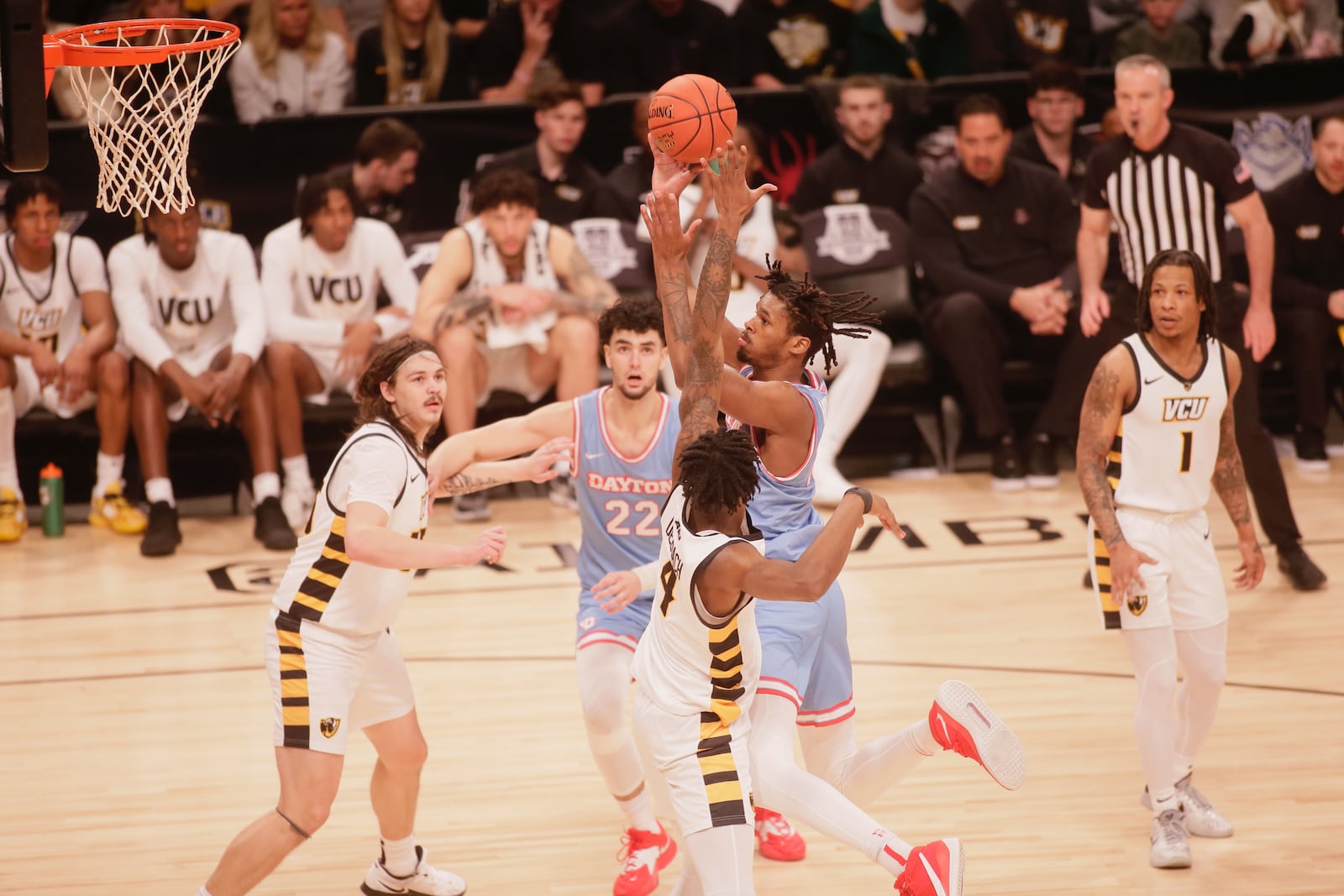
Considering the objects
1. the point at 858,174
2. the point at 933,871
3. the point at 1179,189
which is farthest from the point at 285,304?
the point at 933,871

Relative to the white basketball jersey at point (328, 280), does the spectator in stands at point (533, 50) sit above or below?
above

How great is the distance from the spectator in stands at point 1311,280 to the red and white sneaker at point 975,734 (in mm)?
5760

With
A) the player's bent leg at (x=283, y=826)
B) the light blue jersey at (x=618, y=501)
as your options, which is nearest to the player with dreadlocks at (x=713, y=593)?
the player's bent leg at (x=283, y=826)

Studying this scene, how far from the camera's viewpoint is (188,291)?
876cm

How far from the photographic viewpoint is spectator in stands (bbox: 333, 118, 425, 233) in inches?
366

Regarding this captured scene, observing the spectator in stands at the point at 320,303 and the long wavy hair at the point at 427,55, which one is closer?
the spectator in stands at the point at 320,303

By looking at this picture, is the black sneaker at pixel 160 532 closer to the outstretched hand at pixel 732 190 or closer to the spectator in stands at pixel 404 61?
the spectator in stands at pixel 404 61

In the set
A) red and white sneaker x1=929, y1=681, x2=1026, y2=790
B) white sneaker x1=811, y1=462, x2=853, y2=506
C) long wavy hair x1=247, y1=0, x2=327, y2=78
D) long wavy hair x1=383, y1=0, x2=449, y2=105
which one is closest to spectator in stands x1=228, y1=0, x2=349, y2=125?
long wavy hair x1=247, y1=0, x2=327, y2=78

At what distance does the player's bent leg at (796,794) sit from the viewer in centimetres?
403

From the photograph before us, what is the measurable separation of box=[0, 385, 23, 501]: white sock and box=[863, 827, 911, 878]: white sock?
20.2 feet

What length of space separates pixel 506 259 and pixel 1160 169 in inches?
141

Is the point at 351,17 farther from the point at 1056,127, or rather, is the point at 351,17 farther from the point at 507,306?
the point at 1056,127

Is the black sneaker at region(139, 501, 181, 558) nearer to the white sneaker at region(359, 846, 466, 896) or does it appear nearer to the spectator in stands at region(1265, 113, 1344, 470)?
the white sneaker at region(359, 846, 466, 896)

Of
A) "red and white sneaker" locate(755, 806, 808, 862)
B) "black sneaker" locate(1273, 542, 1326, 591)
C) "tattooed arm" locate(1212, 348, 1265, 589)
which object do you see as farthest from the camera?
"black sneaker" locate(1273, 542, 1326, 591)
